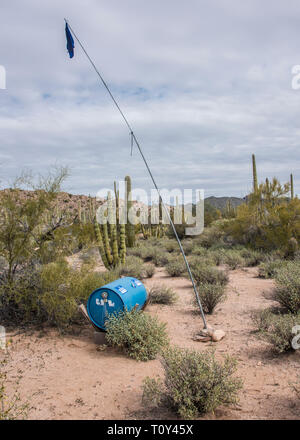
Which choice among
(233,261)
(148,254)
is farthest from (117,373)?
(148,254)

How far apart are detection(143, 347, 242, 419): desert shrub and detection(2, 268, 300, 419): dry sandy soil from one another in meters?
0.14

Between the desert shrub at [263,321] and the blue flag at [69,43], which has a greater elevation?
the blue flag at [69,43]

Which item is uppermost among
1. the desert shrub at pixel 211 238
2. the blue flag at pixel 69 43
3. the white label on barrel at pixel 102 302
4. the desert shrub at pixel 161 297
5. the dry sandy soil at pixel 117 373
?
the blue flag at pixel 69 43

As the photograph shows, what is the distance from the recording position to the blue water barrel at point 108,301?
6285 millimetres

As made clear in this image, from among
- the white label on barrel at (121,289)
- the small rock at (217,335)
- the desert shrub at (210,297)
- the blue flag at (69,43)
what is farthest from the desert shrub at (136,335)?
the blue flag at (69,43)

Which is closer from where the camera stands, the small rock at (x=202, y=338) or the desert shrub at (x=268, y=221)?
the small rock at (x=202, y=338)

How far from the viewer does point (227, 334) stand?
667cm

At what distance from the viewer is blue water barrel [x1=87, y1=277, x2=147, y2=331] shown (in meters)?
6.29

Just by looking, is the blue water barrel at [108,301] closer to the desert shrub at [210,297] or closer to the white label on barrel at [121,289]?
the white label on barrel at [121,289]

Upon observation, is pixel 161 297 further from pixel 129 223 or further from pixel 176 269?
pixel 129 223

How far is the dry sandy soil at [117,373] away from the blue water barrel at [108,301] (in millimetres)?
524

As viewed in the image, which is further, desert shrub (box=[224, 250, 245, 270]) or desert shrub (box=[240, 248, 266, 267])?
desert shrub (box=[240, 248, 266, 267])

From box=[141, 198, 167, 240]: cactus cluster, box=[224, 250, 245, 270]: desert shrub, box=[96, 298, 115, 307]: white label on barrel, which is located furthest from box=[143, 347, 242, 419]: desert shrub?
box=[141, 198, 167, 240]: cactus cluster

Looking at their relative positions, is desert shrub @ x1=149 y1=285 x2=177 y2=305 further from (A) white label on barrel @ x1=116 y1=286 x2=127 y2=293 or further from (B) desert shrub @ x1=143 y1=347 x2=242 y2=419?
(B) desert shrub @ x1=143 y1=347 x2=242 y2=419
